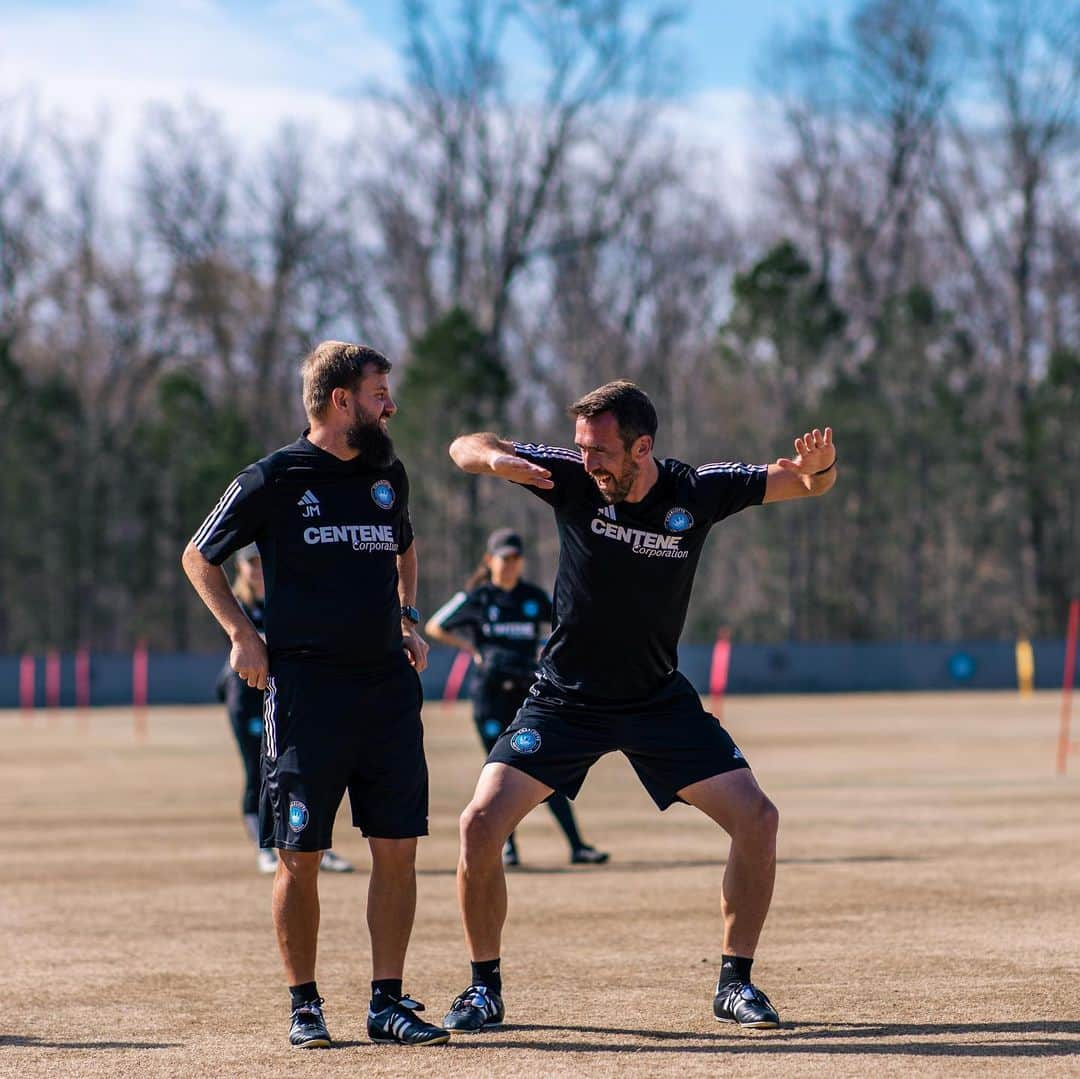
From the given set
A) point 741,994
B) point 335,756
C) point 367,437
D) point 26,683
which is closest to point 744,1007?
point 741,994

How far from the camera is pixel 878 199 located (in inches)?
2119

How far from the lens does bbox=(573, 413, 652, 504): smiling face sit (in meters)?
6.22

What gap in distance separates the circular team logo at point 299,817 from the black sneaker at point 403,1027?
2.20 ft

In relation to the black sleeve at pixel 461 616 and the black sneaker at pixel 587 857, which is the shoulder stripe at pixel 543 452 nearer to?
the black sneaker at pixel 587 857

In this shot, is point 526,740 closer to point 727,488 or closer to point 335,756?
point 335,756

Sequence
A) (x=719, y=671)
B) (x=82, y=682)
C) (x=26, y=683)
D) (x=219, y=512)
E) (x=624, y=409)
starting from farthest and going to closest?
(x=82, y=682), (x=26, y=683), (x=719, y=671), (x=624, y=409), (x=219, y=512)

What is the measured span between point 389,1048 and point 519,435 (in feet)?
151

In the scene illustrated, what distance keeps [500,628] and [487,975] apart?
5678mm

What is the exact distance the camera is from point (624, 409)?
622 centimetres

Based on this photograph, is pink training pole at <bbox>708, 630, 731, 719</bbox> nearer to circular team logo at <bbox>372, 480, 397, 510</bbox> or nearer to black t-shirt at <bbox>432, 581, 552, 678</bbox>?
black t-shirt at <bbox>432, 581, 552, 678</bbox>

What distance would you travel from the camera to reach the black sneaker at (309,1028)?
19.6 ft

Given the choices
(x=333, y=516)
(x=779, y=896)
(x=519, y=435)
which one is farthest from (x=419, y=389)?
(x=333, y=516)

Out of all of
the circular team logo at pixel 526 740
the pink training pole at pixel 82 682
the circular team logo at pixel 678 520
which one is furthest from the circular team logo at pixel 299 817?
the pink training pole at pixel 82 682

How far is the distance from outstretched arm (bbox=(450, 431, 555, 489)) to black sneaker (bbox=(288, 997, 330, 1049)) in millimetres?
1796
